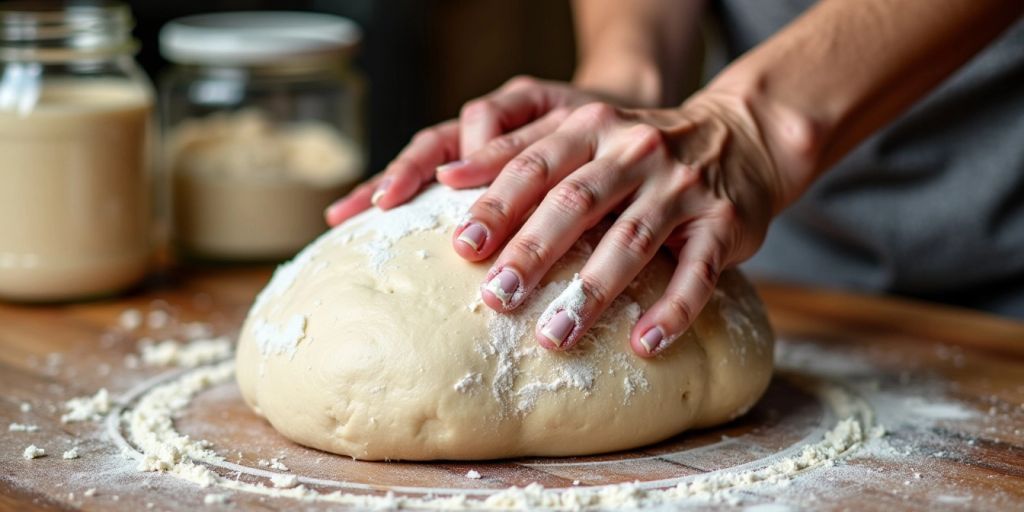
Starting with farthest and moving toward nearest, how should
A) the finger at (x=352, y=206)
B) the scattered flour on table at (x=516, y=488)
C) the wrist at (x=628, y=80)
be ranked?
the wrist at (x=628, y=80) < the finger at (x=352, y=206) < the scattered flour on table at (x=516, y=488)

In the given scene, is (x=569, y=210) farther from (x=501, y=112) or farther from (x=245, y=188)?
(x=245, y=188)

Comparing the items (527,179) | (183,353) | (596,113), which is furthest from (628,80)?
(183,353)

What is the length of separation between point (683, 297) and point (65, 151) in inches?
46.3

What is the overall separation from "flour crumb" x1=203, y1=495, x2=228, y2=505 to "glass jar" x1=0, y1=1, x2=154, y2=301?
3.21 feet

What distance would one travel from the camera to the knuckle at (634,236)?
1285 millimetres

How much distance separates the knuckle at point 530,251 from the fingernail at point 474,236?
0.04 metres

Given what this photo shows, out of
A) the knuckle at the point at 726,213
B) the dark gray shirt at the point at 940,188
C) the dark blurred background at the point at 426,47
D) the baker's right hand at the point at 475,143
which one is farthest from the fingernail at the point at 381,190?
the dark blurred background at the point at 426,47

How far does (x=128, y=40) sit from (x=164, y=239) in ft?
2.24

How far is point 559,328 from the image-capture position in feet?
4.08

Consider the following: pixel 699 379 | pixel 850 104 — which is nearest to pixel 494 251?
pixel 699 379

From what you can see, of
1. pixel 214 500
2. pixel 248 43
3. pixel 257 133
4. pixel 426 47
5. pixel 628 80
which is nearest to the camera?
pixel 214 500

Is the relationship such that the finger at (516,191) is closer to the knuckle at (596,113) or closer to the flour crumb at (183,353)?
the knuckle at (596,113)

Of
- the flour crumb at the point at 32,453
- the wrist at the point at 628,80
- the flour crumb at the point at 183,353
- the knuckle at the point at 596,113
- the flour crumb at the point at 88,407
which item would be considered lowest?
the flour crumb at the point at 183,353

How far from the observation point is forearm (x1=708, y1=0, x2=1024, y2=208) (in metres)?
1.47
